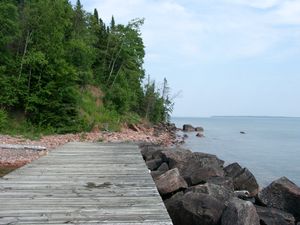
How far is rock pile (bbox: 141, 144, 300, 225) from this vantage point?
7.54 meters

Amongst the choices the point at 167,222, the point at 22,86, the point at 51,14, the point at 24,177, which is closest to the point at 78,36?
the point at 51,14

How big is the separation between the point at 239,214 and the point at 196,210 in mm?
812

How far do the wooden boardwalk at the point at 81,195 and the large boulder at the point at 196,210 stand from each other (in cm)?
76

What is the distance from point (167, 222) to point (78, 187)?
102 inches

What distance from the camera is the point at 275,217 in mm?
8547

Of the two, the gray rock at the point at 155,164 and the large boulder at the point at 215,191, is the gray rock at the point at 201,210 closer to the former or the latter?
the large boulder at the point at 215,191

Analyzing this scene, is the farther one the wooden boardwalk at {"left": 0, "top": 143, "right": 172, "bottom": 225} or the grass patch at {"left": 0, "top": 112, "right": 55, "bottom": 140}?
the grass patch at {"left": 0, "top": 112, "right": 55, "bottom": 140}

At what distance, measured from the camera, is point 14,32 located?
95.9 ft

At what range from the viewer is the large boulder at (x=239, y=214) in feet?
23.4

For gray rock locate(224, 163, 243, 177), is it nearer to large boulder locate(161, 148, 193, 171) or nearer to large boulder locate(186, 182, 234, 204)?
large boulder locate(161, 148, 193, 171)

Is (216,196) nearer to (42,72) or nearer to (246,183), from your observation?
(246,183)

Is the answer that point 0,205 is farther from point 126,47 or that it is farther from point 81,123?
point 126,47

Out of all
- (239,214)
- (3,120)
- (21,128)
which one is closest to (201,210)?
(239,214)

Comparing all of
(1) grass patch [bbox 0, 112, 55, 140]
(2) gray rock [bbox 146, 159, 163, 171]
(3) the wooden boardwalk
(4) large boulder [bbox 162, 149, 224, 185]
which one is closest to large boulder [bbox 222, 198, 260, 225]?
(3) the wooden boardwalk
